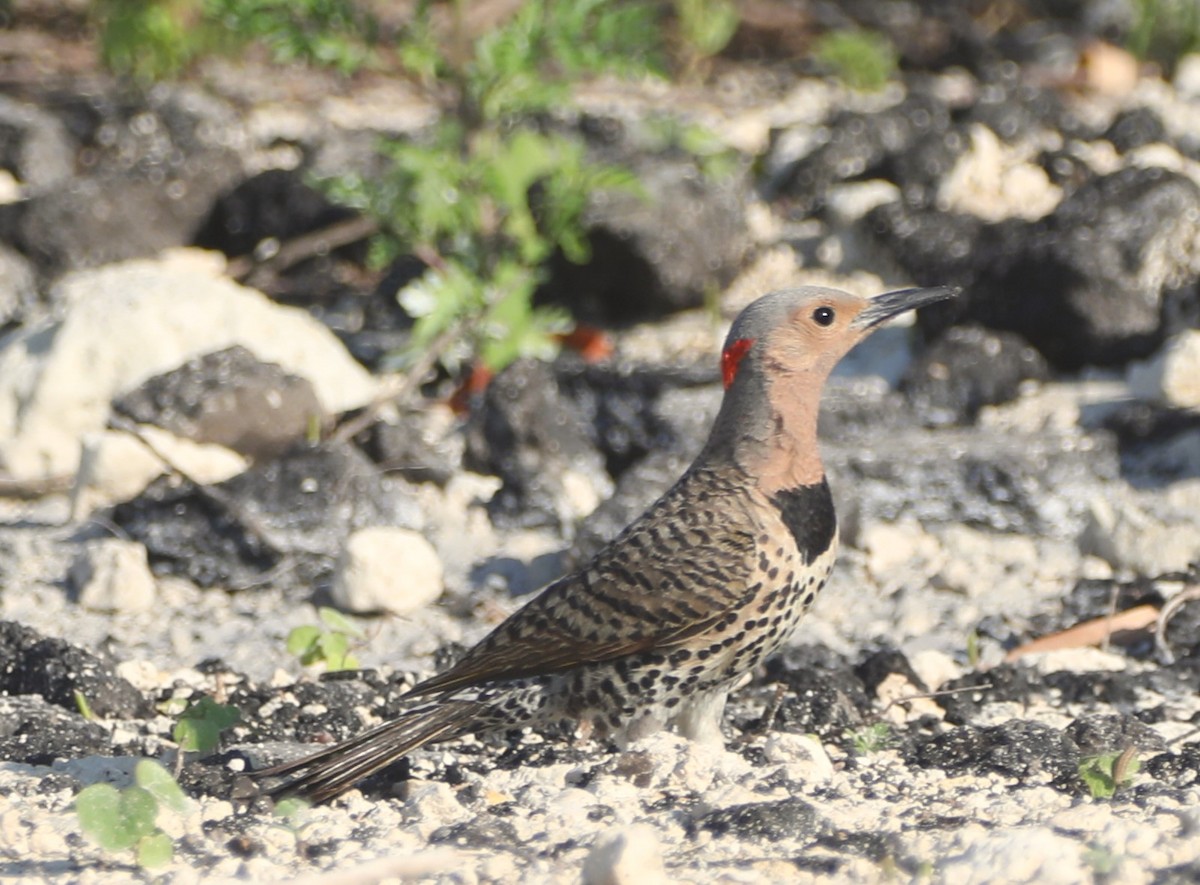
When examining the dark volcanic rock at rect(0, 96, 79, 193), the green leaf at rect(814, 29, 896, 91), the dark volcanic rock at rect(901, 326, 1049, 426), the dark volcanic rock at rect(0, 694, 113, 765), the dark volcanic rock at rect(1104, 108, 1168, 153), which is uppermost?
the green leaf at rect(814, 29, 896, 91)

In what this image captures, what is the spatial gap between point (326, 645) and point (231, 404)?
5.33 feet

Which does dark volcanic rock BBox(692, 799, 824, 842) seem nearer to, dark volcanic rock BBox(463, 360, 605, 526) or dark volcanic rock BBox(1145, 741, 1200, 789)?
dark volcanic rock BBox(1145, 741, 1200, 789)

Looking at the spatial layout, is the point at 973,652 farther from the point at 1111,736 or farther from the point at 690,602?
the point at 690,602

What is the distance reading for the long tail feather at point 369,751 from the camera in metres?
4.17

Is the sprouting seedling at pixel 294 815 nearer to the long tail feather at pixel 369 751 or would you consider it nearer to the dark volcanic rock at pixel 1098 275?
the long tail feather at pixel 369 751

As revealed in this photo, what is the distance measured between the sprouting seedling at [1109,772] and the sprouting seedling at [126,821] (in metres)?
1.89

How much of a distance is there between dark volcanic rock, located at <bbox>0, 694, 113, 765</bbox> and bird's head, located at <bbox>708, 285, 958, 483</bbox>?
170 cm

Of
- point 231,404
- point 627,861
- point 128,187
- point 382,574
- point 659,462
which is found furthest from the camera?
point 128,187

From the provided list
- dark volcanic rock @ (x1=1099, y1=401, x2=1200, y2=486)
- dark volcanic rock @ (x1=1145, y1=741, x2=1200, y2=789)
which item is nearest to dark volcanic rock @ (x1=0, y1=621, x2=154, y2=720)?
dark volcanic rock @ (x1=1145, y1=741, x2=1200, y2=789)

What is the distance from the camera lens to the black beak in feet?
15.8

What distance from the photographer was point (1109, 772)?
13.6 ft

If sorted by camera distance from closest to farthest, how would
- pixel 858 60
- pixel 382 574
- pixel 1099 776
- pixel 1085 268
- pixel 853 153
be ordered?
pixel 1099 776 < pixel 382 574 < pixel 1085 268 < pixel 853 153 < pixel 858 60

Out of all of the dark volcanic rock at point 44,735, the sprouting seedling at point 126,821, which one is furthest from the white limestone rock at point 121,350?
the sprouting seedling at point 126,821

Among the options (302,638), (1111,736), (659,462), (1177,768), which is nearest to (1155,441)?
(659,462)
